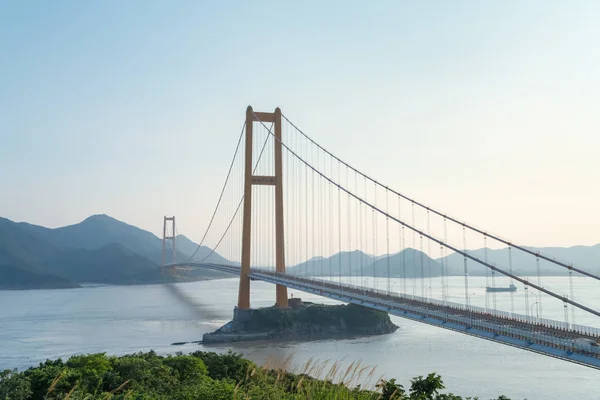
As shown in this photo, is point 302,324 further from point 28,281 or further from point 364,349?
point 28,281

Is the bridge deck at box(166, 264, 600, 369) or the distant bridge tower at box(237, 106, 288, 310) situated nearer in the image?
the bridge deck at box(166, 264, 600, 369)

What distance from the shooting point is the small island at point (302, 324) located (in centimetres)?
3475

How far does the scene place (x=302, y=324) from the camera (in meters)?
36.1

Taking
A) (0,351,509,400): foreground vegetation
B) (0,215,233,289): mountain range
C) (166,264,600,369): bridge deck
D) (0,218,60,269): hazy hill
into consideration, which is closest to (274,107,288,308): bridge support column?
(166,264,600,369): bridge deck

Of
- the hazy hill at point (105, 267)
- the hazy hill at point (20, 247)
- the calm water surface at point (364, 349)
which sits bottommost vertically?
the calm water surface at point (364, 349)

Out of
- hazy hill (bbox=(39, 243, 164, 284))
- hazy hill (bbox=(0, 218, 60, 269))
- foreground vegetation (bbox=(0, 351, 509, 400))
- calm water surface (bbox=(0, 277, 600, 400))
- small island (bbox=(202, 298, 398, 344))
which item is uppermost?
hazy hill (bbox=(0, 218, 60, 269))

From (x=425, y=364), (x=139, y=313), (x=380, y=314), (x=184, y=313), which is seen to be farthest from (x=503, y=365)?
(x=139, y=313)

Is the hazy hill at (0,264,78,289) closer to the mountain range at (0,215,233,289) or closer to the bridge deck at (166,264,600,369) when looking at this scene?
the mountain range at (0,215,233,289)

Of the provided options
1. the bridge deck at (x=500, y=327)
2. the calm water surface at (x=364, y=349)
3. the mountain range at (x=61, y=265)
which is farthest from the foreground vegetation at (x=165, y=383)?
the mountain range at (x=61, y=265)

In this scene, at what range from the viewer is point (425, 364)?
85.3 feet

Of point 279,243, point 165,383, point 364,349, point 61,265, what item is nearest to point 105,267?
point 61,265

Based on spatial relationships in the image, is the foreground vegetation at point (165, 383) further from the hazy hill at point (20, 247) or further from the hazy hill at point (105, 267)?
the hazy hill at point (20, 247)

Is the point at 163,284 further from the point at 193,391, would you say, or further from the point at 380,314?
the point at 193,391

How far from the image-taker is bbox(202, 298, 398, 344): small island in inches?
1368
